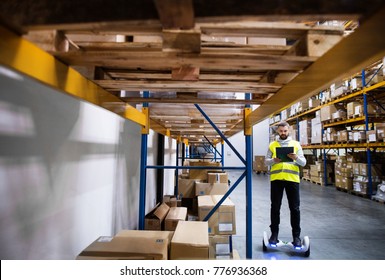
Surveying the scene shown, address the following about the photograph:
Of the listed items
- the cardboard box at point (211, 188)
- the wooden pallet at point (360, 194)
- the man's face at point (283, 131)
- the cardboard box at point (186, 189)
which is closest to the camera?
the man's face at point (283, 131)

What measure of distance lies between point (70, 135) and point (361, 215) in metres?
6.83

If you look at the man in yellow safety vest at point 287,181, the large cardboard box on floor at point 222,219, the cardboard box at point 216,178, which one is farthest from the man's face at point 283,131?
the cardboard box at point 216,178

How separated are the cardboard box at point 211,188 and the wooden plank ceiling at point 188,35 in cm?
305

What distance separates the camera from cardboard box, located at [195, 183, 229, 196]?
4.65 meters

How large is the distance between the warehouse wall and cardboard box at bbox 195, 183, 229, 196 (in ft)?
6.80

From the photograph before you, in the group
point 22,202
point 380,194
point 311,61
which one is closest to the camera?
point 311,61

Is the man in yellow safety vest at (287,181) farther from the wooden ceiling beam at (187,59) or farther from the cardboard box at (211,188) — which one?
the wooden ceiling beam at (187,59)

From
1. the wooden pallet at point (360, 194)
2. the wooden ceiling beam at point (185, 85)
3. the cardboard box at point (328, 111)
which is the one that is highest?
the cardboard box at point (328, 111)

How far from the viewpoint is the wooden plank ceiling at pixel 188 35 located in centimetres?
83

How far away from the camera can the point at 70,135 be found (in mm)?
2006

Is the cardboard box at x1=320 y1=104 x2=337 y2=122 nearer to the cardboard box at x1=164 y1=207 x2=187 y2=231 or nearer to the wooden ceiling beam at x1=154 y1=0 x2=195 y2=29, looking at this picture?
the cardboard box at x1=164 y1=207 x2=187 y2=231
